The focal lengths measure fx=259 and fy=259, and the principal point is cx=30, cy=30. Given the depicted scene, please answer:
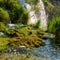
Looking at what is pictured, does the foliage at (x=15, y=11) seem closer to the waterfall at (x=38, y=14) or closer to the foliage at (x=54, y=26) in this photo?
the waterfall at (x=38, y=14)

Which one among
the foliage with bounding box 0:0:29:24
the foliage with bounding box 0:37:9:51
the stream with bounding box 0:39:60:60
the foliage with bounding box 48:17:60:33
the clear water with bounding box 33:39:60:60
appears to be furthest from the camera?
the foliage with bounding box 0:0:29:24

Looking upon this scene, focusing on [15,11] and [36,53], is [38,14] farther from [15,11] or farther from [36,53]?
[36,53]

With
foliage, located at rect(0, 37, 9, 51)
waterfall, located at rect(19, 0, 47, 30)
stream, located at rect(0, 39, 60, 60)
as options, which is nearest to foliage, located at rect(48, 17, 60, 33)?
waterfall, located at rect(19, 0, 47, 30)

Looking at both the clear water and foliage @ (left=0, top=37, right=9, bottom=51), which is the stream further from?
foliage @ (left=0, top=37, right=9, bottom=51)

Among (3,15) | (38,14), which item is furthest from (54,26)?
(38,14)

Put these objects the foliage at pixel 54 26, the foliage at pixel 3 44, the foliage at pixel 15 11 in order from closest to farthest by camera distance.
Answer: the foliage at pixel 3 44 < the foliage at pixel 54 26 < the foliage at pixel 15 11

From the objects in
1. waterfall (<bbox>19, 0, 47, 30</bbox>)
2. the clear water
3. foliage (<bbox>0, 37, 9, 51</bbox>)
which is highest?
waterfall (<bbox>19, 0, 47, 30</bbox>)

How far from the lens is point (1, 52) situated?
59.6ft

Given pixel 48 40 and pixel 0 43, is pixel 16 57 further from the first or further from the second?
pixel 48 40

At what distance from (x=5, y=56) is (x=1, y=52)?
3.46 ft

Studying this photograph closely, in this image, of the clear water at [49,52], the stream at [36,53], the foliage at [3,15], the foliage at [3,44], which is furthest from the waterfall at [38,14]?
the stream at [36,53]

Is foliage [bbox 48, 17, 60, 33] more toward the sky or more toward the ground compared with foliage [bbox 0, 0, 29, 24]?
more toward the ground

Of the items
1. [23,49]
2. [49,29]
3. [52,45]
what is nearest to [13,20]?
[49,29]

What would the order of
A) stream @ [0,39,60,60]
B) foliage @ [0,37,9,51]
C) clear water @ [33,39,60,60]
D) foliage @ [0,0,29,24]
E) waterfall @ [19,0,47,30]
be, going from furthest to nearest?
waterfall @ [19,0,47,30]
foliage @ [0,0,29,24]
foliage @ [0,37,9,51]
clear water @ [33,39,60,60]
stream @ [0,39,60,60]
